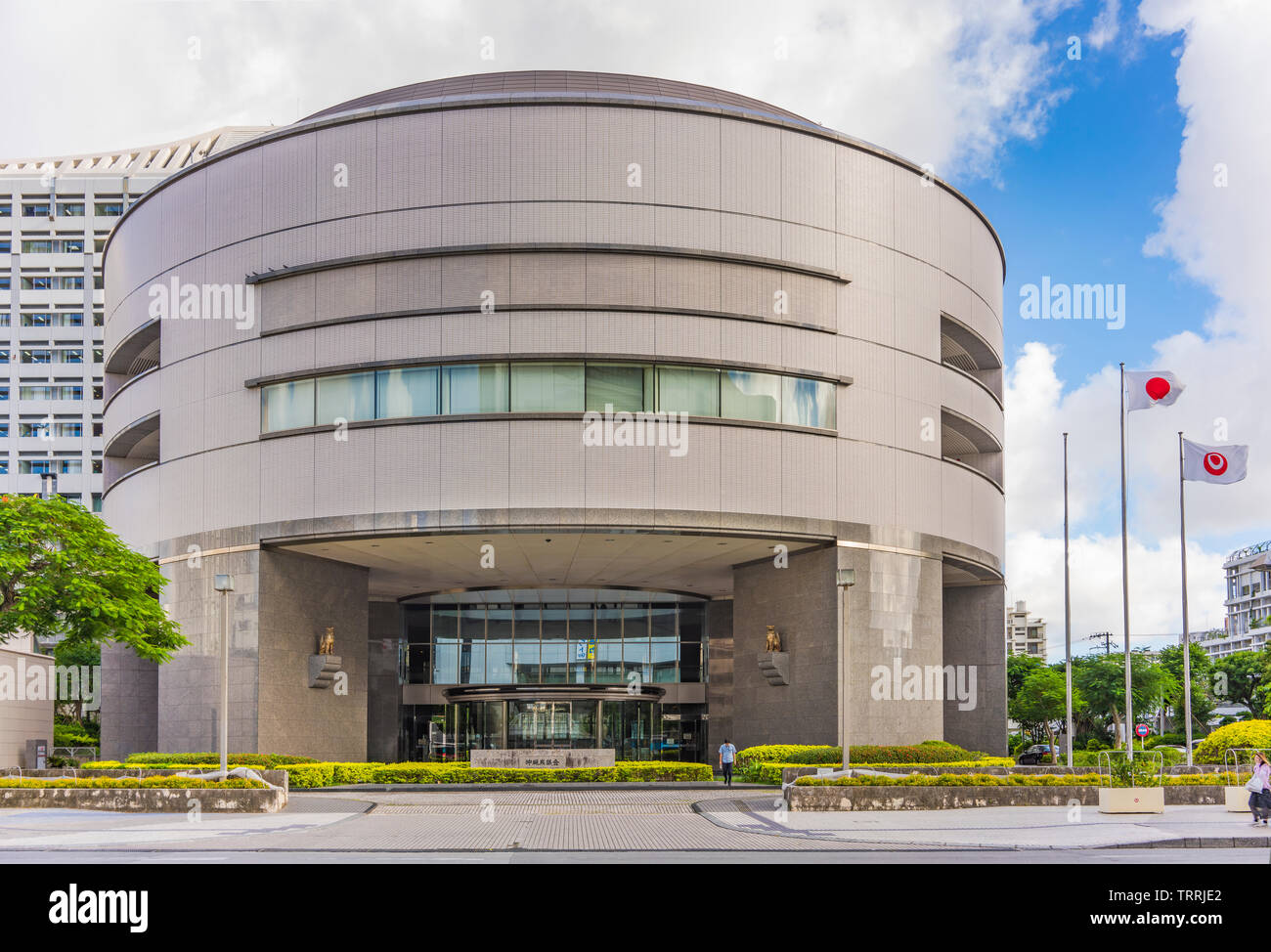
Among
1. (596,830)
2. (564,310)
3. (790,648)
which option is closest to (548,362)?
(564,310)

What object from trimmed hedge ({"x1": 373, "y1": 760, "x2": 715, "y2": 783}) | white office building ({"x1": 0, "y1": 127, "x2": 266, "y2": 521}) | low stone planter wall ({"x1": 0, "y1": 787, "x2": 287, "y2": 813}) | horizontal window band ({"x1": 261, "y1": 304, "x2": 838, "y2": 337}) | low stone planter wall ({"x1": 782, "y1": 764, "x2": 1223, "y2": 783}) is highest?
white office building ({"x1": 0, "y1": 127, "x2": 266, "y2": 521})

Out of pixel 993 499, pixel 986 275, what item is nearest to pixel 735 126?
pixel 986 275

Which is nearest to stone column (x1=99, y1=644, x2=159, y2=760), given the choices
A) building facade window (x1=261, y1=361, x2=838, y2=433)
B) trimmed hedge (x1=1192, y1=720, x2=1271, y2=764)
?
building facade window (x1=261, y1=361, x2=838, y2=433)

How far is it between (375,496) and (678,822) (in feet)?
57.5

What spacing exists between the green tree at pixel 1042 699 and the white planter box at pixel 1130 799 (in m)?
76.8

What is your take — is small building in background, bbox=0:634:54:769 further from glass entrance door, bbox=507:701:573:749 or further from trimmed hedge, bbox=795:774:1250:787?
trimmed hedge, bbox=795:774:1250:787

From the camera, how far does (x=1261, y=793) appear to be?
84.0ft

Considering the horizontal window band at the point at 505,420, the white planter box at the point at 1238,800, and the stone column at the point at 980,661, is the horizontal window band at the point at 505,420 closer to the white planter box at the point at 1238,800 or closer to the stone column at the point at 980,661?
the stone column at the point at 980,661

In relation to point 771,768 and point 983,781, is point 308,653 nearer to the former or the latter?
point 771,768

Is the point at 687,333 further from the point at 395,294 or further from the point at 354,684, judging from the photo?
the point at 354,684

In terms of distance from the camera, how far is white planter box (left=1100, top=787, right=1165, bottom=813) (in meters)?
27.2

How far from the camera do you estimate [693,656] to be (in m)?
51.5

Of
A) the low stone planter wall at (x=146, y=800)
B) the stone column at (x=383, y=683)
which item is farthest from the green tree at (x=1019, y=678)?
the low stone planter wall at (x=146, y=800)

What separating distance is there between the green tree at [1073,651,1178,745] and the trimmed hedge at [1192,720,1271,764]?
55.0 m
